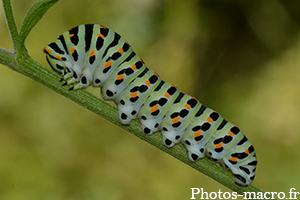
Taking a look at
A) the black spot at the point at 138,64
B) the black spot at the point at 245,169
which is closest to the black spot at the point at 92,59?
the black spot at the point at 138,64

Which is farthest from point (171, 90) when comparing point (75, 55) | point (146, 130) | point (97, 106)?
point (75, 55)

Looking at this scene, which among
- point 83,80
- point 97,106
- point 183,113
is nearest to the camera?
point 97,106

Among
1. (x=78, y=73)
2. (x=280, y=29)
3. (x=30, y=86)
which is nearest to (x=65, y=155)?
(x=30, y=86)

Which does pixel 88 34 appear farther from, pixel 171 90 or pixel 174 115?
pixel 174 115

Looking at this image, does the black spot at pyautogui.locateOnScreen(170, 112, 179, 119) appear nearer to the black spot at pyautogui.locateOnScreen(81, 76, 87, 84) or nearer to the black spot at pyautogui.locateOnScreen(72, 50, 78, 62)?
the black spot at pyautogui.locateOnScreen(81, 76, 87, 84)

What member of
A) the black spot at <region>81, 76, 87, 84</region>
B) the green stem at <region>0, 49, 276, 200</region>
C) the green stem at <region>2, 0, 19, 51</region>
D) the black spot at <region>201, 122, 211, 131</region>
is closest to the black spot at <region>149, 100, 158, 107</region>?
the green stem at <region>0, 49, 276, 200</region>

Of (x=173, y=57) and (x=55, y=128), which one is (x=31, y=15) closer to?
(x=55, y=128)
